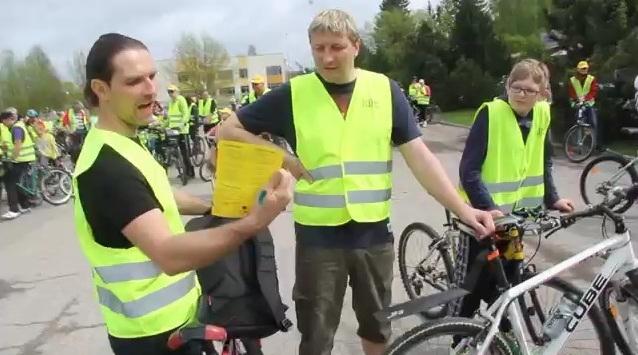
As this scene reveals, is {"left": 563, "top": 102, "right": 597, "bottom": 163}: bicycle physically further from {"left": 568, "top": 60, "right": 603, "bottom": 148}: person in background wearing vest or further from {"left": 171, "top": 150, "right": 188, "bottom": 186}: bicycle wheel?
{"left": 171, "top": 150, "right": 188, "bottom": 186}: bicycle wheel

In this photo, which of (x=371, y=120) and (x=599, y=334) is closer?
(x=371, y=120)

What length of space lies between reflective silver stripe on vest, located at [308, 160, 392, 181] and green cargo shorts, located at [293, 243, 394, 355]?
1.14 ft

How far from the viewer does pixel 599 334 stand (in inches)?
125

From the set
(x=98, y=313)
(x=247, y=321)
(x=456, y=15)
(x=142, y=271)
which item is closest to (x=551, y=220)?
(x=247, y=321)

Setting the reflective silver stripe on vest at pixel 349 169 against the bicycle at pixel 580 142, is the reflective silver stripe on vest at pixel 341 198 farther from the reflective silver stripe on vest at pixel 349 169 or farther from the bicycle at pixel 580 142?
the bicycle at pixel 580 142

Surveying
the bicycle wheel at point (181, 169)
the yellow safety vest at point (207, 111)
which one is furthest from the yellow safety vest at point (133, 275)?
the yellow safety vest at point (207, 111)

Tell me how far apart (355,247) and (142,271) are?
130 cm

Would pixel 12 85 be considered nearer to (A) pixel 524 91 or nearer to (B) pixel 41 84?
(B) pixel 41 84

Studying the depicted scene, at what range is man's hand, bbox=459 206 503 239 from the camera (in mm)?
2842

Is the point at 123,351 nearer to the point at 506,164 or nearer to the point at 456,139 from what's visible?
the point at 506,164

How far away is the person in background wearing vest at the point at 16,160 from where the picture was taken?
1077cm

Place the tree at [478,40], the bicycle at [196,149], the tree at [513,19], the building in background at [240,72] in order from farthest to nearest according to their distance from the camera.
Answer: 1. the building in background at [240,72]
2. the tree at [513,19]
3. the tree at [478,40]
4. the bicycle at [196,149]

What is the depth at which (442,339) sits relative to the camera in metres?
2.68

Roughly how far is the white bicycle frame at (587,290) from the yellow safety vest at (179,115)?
1128 centimetres
